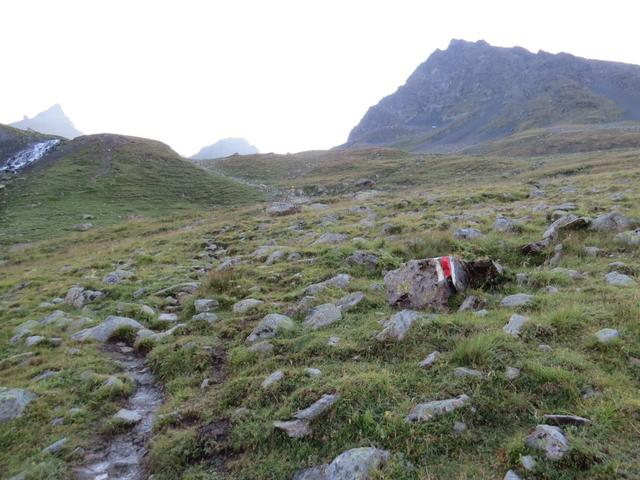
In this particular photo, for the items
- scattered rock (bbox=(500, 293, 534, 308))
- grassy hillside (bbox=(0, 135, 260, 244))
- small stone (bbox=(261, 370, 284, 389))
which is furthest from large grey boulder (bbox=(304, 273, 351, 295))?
grassy hillside (bbox=(0, 135, 260, 244))

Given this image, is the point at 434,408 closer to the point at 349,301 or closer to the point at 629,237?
the point at 349,301

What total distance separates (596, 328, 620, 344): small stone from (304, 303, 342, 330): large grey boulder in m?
4.27

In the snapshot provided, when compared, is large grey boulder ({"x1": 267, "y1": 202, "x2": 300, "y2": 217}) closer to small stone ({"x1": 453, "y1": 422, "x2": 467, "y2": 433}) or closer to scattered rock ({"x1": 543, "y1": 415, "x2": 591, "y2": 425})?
small stone ({"x1": 453, "y1": 422, "x2": 467, "y2": 433})

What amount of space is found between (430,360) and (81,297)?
1074 centimetres

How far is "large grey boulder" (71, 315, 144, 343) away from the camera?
9406mm

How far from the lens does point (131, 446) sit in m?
5.98

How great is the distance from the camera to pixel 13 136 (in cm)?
6181

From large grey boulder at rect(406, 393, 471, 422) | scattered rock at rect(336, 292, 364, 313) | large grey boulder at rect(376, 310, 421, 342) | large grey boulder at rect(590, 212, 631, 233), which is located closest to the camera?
large grey boulder at rect(406, 393, 471, 422)

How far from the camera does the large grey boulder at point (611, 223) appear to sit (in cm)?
1110

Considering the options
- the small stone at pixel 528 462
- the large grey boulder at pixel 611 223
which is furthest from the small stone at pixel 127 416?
the large grey boulder at pixel 611 223

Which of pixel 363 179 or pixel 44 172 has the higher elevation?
pixel 44 172

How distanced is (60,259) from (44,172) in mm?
34062

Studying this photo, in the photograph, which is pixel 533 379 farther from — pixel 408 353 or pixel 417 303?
pixel 417 303

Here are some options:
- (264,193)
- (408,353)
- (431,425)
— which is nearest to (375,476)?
(431,425)
